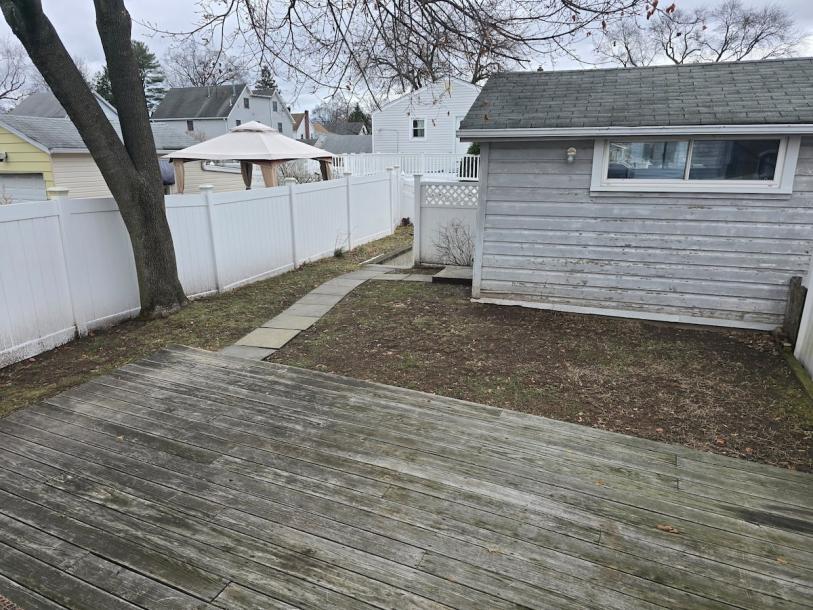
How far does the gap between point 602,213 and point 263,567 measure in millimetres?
5323

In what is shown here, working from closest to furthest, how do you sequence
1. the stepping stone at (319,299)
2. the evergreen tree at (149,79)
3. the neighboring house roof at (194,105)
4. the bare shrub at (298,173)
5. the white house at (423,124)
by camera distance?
the stepping stone at (319,299), the bare shrub at (298,173), the white house at (423,124), the neighboring house roof at (194,105), the evergreen tree at (149,79)

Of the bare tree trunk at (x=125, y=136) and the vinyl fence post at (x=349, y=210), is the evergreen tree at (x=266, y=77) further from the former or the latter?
the vinyl fence post at (x=349, y=210)

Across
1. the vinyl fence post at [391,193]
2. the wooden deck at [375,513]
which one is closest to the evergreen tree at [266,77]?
the vinyl fence post at [391,193]

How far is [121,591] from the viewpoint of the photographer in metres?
2.24

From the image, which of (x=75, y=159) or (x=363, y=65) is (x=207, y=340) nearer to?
(x=363, y=65)

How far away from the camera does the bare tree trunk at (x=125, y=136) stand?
5172 mm

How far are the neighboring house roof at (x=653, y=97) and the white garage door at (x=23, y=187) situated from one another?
12382 mm

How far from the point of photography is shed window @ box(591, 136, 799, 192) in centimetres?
548

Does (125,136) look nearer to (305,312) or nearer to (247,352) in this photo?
(305,312)

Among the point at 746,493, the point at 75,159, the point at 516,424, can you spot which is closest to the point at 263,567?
the point at 516,424

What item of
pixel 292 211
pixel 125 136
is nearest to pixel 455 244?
pixel 292 211

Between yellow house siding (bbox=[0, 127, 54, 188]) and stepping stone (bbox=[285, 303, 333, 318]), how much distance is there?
10345 mm

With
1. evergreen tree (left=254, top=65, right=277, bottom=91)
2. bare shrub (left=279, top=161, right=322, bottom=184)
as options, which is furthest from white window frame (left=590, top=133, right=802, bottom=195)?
bare shrub (left=279, top=161, right=322, bottom=184)

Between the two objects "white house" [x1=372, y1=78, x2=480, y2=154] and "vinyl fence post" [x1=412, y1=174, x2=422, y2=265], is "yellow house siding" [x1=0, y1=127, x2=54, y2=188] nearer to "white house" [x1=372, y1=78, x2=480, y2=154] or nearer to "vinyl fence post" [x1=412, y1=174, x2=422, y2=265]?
"vinyl fence post" [x1=412, y1=174, x2=422, y2=265]
